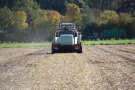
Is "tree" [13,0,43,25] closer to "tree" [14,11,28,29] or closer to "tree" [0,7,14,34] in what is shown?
"tree" [14,11,28,29]

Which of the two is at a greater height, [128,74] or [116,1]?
[116,1]

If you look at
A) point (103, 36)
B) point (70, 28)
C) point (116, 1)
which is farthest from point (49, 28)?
point (70, 28)

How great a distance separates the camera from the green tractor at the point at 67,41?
127 feet

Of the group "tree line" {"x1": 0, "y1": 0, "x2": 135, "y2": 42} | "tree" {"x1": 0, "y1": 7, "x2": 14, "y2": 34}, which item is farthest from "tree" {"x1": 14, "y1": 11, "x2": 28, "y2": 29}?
"tree" {"x1": 0, "y1": 7, "x2": 14, "y2": 34}

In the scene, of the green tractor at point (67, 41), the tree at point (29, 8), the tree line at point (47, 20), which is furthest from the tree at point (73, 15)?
the green tractor at point (67, 41)

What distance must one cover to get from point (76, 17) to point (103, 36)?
22759 mm

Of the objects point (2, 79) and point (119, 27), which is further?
point (119, 27)

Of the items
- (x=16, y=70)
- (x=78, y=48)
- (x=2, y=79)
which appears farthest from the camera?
(x=78, y=48)

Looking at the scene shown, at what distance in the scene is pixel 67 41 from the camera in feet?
127

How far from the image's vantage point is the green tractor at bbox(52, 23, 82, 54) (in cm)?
3872

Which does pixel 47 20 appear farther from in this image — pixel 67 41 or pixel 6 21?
pixel 67 41

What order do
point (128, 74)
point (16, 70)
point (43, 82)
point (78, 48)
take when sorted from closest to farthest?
point (43, 82), point (128, 74), point (16, 70), point (78, 48)

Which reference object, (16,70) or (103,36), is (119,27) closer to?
(103,36)

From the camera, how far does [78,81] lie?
17172 mm
